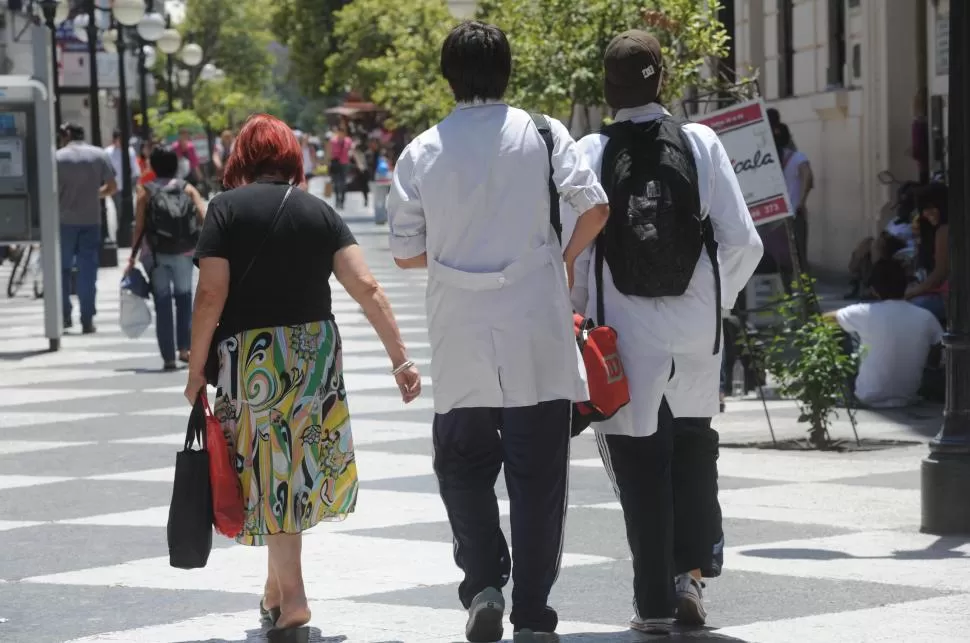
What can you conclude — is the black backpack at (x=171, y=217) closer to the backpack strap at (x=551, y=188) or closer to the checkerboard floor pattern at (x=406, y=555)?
the checkerboard floor pattern at (x=406, y=555)

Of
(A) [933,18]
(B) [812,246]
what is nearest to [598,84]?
(A) [933,18]

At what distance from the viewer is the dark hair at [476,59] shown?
18.8 ft

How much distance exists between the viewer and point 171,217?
1452cm

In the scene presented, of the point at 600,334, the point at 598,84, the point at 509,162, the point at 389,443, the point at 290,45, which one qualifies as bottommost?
the point at 389,443

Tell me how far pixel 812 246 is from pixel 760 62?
11.9 ft

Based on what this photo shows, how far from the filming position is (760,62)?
85.0 ft

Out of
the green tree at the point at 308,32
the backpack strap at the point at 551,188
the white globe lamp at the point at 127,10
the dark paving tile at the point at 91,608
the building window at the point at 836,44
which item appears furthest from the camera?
the green tree at the point at 308,32

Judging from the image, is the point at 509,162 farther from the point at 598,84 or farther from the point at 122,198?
the point at 122,198

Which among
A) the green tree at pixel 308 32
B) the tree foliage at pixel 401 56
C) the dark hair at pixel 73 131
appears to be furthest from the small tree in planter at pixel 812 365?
the green tree at pixel 308 32

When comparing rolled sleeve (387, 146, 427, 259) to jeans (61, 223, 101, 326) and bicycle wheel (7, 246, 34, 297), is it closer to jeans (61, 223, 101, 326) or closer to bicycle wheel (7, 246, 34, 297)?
jeans (61, 223, 101, 326)

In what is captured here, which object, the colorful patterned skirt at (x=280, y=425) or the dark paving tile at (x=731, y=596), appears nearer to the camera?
the colorful patterned skirt at (x=280, y=425)

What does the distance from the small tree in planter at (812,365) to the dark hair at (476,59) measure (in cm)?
498

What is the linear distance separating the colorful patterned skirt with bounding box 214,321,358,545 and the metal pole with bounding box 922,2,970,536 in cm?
282

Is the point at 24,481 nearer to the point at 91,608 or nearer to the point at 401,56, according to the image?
the point at 91,608
